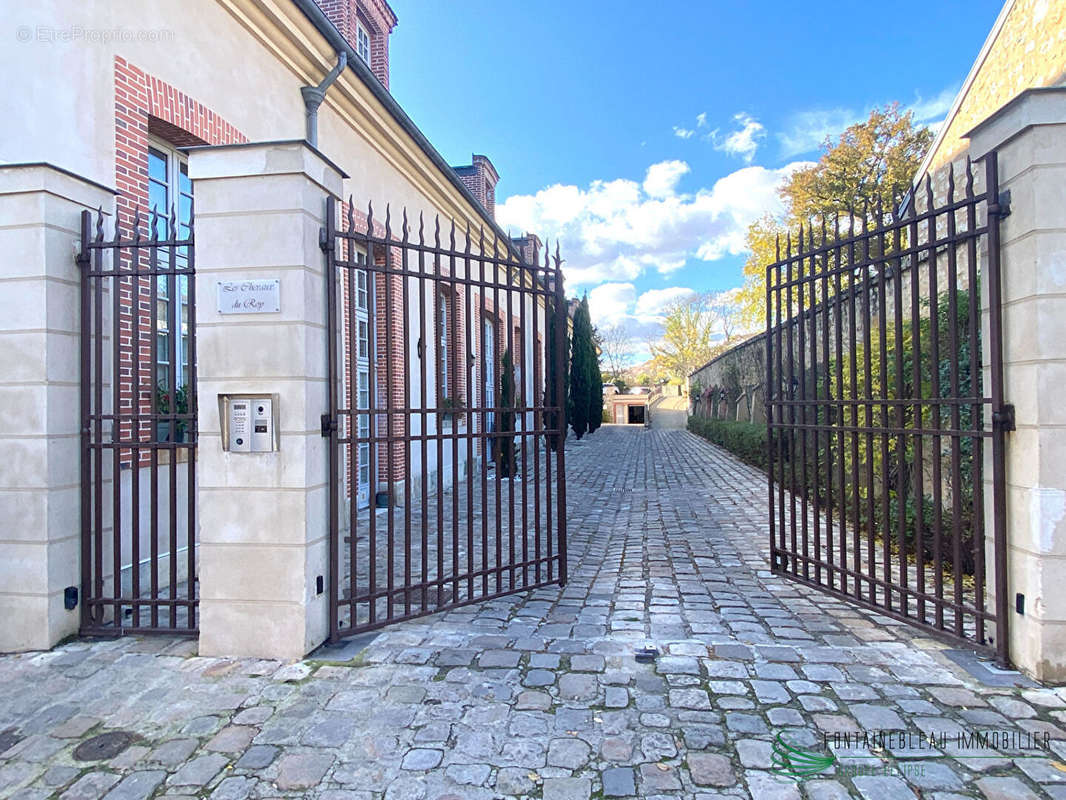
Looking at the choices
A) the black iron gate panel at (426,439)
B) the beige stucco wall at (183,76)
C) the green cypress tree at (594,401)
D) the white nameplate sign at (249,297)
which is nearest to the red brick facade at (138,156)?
the beige stucco wall at (183,76)

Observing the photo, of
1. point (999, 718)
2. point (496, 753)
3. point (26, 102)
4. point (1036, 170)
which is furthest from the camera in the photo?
point (26, 102)

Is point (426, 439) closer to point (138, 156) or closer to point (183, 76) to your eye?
point (138, 156)

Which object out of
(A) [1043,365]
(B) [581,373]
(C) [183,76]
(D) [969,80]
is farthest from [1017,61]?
(B) [581,373]

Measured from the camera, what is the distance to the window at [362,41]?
10.2 meters

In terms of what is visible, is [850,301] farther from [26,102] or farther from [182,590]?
[26,102]

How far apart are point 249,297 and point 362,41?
9478 millimetres

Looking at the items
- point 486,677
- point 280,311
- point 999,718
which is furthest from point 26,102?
point 999,718

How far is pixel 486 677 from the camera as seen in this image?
2891mm

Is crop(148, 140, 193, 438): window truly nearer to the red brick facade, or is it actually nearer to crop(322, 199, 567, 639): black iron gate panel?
the red brick facade

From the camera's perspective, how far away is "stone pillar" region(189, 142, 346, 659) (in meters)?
3.12

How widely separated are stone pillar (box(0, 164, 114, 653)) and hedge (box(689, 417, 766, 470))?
10910mm

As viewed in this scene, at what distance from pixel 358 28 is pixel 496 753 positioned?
37.8 ft

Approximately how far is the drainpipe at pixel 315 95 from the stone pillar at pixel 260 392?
3.73 m

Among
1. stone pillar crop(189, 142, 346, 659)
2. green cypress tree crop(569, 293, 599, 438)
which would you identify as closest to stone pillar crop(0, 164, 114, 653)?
stone pillar crop(189, 142, 346, 659)
